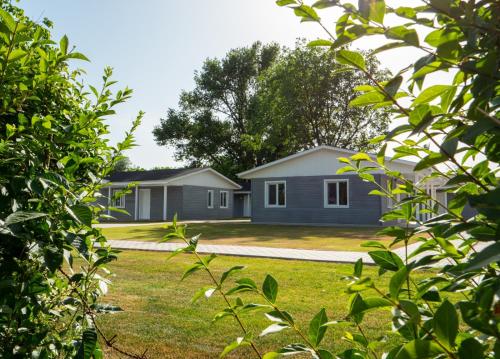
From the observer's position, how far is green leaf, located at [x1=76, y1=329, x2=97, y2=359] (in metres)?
1.70

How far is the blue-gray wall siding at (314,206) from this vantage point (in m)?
23.3

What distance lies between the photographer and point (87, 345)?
173 cm

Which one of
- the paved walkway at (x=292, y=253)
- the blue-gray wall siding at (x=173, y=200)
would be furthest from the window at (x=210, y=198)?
the paved walkway at (x=292, y=253)

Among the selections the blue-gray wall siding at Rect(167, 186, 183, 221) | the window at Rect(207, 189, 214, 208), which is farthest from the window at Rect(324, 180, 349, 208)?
the window at Rect(207, 189, 214, 208)

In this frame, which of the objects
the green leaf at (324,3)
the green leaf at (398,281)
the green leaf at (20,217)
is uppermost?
the green leaf at (324,3)

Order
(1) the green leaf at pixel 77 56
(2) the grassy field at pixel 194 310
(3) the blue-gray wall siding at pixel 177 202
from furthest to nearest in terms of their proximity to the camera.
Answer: (3) the blue-gray wall siding at pixel 177 202 < (2) the grassy field at pixel 194 310 < (1) the green leaf at pixel 77 56

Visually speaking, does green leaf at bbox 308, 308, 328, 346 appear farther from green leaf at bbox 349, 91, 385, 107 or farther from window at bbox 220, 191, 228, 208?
window at bbox 220, 191, 228, 208

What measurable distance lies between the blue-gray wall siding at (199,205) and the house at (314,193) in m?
8.48

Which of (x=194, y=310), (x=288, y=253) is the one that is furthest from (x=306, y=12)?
(x=288, y=253)

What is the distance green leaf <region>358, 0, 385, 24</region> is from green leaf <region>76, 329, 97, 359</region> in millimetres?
1662

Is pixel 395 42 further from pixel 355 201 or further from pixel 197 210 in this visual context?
pixel 197 210

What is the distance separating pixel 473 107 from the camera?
0.85m

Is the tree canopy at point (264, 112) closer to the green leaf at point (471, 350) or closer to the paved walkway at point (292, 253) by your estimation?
the paved walkway at point (292, 253)

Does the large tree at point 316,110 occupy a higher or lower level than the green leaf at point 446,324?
higher
